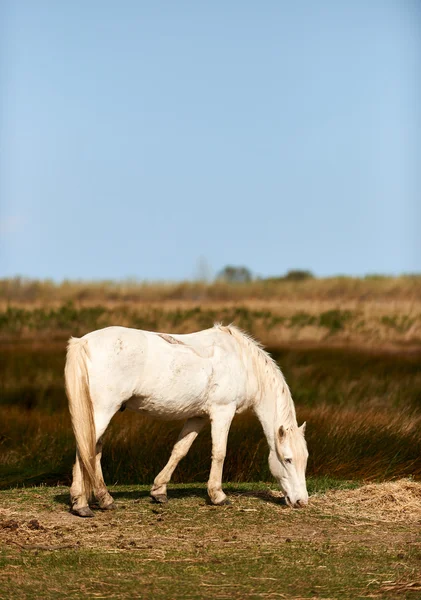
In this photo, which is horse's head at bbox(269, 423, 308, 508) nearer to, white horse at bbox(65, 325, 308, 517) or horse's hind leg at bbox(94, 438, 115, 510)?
white horse at bbox(65, 325, 308, 517)

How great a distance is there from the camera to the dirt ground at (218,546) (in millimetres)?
6102

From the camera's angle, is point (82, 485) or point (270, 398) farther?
point (270, 398)

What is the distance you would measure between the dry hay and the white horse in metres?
0.42

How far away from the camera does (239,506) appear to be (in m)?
8.37

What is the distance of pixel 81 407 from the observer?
24.5 feet

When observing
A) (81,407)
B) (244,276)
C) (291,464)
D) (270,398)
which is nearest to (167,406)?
(81,407)

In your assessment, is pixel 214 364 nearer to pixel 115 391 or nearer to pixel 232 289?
pixel 115 391

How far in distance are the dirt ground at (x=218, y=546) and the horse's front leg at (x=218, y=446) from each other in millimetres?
125

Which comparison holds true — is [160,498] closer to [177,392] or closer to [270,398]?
[177,392]

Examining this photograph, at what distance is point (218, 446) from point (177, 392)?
76 centimetres

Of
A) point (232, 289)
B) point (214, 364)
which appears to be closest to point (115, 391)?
point (214, 364)

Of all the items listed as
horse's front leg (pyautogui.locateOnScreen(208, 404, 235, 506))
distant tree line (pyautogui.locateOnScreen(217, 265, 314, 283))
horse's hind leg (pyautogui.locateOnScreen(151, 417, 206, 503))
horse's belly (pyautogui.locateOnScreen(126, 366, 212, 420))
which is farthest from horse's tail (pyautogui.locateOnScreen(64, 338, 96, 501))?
distant tree line (pyautogui.locateOnScreen(217, 265, 314, 283))

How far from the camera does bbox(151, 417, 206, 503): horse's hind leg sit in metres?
8.40

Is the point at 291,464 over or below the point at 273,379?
below
